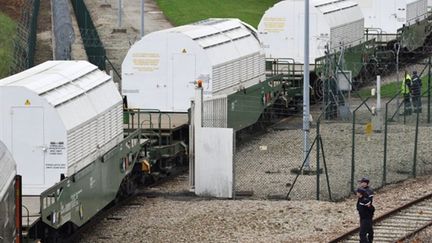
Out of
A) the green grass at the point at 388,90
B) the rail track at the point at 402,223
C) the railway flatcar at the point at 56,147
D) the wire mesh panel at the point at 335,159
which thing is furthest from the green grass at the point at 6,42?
the rail track at the point at 402,223

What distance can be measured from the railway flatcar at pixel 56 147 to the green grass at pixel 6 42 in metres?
17.1

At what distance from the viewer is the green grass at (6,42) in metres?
43.4

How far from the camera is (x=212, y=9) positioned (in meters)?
65.6

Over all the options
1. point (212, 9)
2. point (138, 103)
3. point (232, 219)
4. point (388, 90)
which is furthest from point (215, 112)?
point (212, 9)

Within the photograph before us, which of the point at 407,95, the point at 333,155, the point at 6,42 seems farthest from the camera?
the point at 6,42

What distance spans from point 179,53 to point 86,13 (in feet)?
78.6

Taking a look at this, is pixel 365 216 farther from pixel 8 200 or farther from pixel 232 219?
pixel 8 200

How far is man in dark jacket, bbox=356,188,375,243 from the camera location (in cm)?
2278

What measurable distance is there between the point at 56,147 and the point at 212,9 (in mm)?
42655

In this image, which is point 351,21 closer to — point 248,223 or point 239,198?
point 239,198

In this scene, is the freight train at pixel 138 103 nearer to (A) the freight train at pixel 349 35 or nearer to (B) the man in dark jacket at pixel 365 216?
(A) the freight train at pixel 349 35

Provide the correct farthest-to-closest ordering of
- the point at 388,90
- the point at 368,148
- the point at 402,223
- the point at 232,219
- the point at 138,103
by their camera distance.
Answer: the point at 388,90 < the point at 138,103 < the point at 368,148 < the point at 232,219 < the point at 402,223

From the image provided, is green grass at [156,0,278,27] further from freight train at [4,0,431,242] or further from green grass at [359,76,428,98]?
green grass at [359,76,428,98]

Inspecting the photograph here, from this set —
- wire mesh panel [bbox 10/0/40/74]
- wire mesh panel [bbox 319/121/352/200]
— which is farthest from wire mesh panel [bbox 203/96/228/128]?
wire mesh panel [bbox 10/0/40/74]
